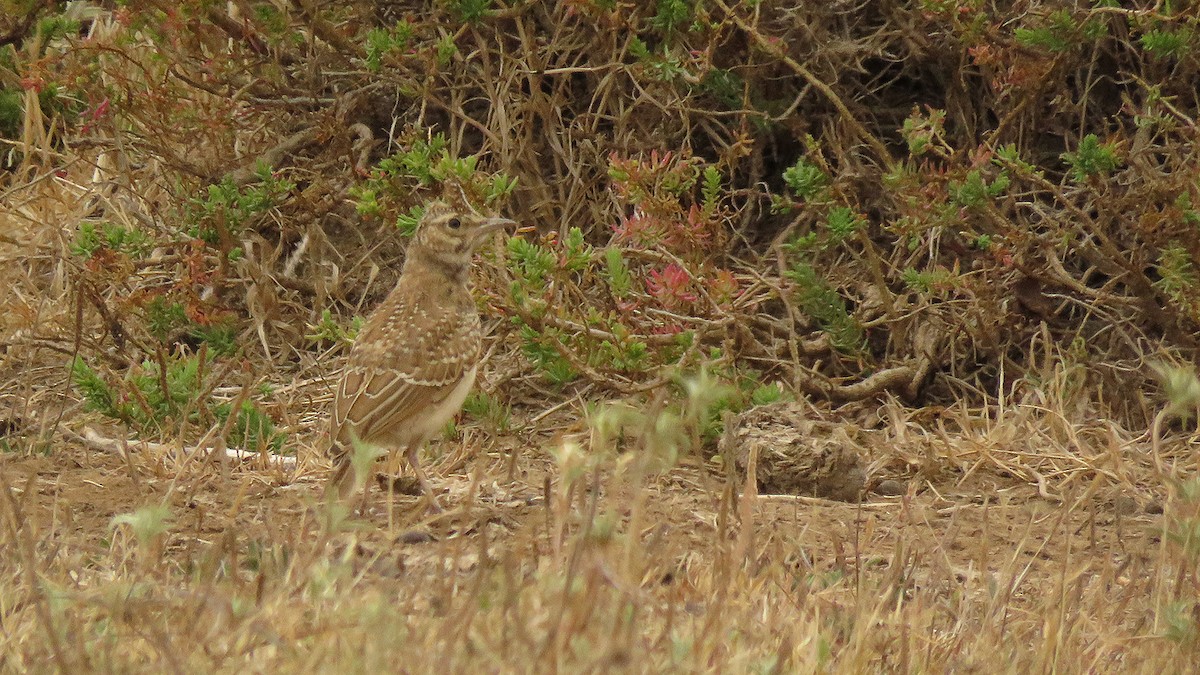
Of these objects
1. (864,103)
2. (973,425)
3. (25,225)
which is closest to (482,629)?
(973,425)

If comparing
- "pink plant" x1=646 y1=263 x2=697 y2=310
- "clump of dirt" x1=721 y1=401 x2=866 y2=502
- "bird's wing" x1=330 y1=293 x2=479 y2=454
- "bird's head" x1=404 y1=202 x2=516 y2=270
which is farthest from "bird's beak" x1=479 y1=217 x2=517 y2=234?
"clump of dirt" x1=721 y1=401 x2=866 y2=502

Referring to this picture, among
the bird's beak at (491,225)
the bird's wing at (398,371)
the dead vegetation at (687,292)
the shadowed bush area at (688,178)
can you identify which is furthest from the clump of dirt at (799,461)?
the bird's beak at (491,225)

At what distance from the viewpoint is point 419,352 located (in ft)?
19.0

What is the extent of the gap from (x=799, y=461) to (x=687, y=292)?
91 cm

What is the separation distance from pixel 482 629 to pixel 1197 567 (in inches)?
91.5

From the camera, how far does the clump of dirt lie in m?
5.80

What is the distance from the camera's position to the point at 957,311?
6.80 meters

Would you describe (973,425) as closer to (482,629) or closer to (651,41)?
(651,41)

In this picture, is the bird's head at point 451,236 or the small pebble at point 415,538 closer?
the small pebble at point 415,538

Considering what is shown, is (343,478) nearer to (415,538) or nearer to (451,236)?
(415,538)

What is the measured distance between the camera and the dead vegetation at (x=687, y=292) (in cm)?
463

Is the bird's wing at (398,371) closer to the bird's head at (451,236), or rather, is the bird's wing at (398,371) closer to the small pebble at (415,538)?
the bird's head at (451,236)

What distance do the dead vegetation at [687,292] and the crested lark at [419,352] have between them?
215 millimetres

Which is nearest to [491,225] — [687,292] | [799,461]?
[687,292]
